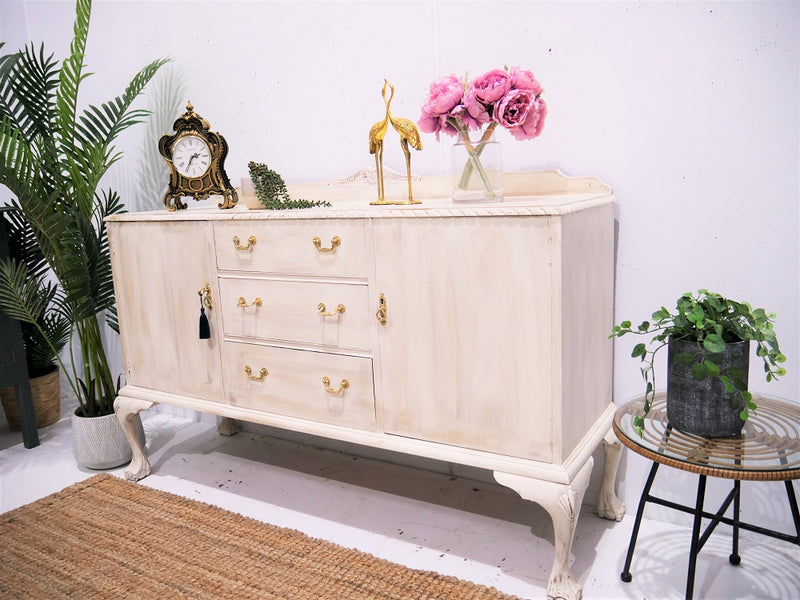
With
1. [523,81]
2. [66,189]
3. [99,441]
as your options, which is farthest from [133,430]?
[523,81]

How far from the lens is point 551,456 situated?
1.58 m

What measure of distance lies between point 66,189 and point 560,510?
6.59ft

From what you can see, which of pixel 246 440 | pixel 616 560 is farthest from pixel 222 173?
pixel 616 560

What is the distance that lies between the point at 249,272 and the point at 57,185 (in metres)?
0.97

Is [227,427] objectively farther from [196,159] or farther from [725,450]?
[725,450]

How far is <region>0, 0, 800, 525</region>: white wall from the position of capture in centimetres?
166

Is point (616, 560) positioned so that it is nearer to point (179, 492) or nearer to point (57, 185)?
point (179, 492)

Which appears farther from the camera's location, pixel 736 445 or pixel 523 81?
pixel 523 81

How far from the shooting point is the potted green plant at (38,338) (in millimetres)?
2678

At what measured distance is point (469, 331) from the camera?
1618 millimetres

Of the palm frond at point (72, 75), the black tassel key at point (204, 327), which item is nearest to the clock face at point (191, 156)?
the palm frond at point (72, 75)

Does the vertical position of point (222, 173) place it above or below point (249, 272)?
above

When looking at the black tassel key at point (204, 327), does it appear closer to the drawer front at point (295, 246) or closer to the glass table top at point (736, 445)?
the drawer front at point (295, 246)

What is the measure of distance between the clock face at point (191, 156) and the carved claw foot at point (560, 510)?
140 cm
